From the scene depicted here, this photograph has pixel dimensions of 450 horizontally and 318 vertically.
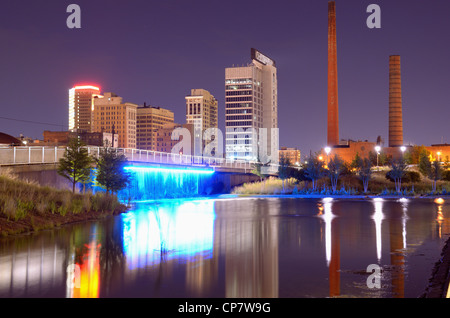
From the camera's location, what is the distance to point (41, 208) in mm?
19953

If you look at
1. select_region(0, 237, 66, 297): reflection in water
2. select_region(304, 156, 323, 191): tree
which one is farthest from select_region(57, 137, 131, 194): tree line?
select_region(304, 156, 323, 191): tree

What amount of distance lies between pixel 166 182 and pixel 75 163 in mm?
21098

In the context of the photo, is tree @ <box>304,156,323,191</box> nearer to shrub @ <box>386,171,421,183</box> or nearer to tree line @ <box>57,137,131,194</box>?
shrub @ <box>386,171,421,183</box>

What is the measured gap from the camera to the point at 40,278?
10000 millimetres

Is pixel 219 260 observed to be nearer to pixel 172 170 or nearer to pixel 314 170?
pixel 172 170

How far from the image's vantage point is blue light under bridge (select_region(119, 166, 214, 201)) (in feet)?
149

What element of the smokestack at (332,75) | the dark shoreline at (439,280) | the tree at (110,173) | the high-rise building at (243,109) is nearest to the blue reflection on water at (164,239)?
the dark shoreline at (439,280)

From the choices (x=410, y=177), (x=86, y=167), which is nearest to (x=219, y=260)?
(x=86, y=167)

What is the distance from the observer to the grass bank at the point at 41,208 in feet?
57.8

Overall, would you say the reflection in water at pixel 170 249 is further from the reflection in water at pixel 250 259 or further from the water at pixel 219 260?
the reflection in water at pixel 250 259

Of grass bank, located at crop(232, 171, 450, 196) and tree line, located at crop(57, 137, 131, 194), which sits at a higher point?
tree line, located at crop(57, 137, 131, 194)

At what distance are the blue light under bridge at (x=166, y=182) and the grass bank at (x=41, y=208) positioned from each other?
13.5 meters

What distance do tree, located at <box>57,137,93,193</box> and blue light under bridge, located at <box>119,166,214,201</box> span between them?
7246 mm
